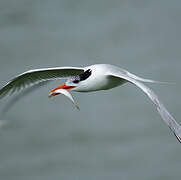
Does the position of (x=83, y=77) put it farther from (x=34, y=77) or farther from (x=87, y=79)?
(x=34, y=77)

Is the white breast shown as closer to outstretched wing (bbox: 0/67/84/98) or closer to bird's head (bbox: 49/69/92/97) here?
bird's head (bbox: 49/69/92/97)

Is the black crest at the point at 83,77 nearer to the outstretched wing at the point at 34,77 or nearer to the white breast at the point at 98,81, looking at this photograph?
the white breast at the point at 98,81

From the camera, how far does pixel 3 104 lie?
3.84 metres

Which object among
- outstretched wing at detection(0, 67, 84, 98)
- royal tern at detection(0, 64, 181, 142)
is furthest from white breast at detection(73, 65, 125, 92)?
outstretched wing at detection(0, 67, 84, 98)

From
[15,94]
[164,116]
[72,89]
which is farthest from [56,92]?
[164,116]

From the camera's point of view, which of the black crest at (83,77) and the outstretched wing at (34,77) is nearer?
the black crest at (83,77)

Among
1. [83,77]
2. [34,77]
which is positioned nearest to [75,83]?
[83,77]

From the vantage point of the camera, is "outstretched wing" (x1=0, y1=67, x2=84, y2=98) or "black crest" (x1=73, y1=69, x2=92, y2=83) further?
"outstretched wing" (x1=0, y1=67, x2=84, y2=98)

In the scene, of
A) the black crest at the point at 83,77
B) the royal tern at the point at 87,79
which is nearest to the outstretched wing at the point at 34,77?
the royal tern at the point at 87,79

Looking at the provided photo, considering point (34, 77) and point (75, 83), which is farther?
point (34, 77)

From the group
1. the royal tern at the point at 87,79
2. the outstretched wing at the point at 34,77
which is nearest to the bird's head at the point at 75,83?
the royal tern at the point at 87,79

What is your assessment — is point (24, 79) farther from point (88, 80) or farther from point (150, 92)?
point (150, 92)

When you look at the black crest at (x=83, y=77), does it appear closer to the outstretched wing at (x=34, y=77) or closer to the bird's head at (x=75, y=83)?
the bird's head at (x=75, y=83)

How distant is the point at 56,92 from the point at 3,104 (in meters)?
0.62
